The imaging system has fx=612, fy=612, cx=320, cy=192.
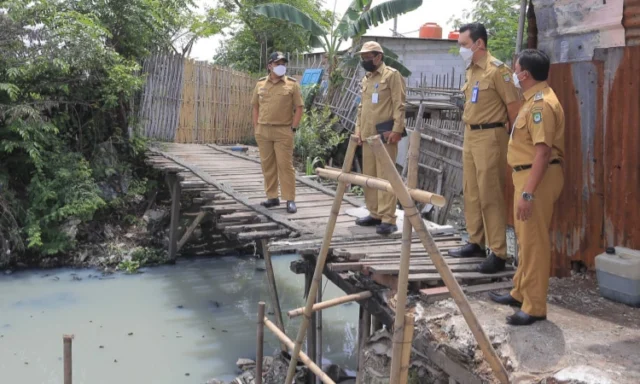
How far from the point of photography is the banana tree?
11.9m

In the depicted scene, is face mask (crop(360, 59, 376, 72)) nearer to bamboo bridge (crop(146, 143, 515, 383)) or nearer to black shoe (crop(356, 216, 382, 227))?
bamboo bridge (crop(146, 143, 515, 383))

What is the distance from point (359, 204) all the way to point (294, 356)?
369 centimetres

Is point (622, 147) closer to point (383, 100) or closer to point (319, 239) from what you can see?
point (383, 100)

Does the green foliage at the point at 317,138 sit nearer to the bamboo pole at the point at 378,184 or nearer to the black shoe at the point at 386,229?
the black shoe at the point at 386,229

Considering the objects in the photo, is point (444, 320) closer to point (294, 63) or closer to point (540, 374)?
point (540, 374)

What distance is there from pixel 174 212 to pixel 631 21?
24.7 ft

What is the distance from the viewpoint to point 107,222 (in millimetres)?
10438

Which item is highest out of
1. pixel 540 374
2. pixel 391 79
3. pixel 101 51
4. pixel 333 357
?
pixel 101 51

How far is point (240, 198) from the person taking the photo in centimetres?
728

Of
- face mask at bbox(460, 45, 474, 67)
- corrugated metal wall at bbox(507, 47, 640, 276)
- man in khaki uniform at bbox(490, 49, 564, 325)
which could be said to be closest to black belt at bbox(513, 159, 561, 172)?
man in khaki uniform at bbox(490, 49, 564, 325)

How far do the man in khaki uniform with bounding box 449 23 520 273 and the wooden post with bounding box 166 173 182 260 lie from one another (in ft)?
20.8

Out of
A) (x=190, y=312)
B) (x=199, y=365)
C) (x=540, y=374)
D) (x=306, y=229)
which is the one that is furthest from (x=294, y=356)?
(x=190, y=312)

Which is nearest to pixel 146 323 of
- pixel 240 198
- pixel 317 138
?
pixel 240 198

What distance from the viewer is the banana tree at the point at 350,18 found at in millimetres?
11902
